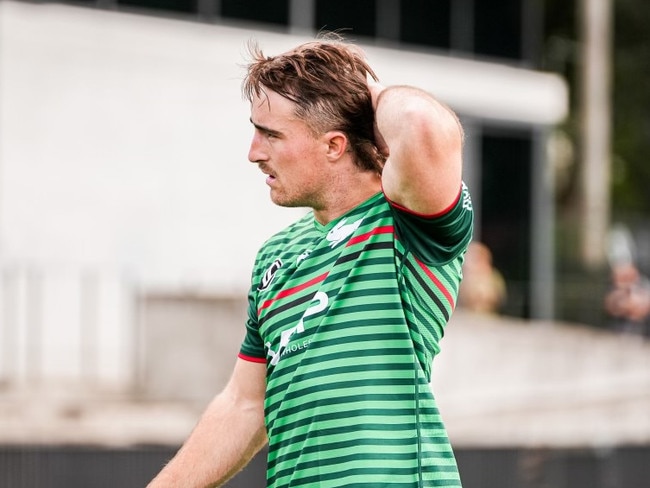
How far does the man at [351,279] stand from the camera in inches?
127

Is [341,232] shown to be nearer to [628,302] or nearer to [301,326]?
[301,326]

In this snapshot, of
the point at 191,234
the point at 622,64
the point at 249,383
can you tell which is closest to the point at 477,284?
the point at 191,234

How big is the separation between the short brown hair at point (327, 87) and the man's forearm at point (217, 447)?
2.65 feet

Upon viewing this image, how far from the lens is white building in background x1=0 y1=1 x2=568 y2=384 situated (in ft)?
47.2

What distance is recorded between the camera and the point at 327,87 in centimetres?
332

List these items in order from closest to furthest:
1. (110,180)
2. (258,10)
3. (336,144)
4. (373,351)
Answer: (373,351), (336,144), (110,180), (258,10)

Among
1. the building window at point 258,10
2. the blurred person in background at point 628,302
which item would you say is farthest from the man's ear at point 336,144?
the blurred person in background at point 628,302

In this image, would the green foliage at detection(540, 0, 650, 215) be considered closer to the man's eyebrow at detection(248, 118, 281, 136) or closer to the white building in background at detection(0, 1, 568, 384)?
the white building in background at detection(0, 1, 568, 384)

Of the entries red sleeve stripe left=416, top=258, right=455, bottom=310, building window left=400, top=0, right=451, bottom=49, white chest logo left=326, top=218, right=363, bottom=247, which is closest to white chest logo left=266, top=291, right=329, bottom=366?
white chest logo left=326, top=218, right=363, bottom=247

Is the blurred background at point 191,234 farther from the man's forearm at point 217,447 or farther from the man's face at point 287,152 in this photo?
the man's face at point 287,152

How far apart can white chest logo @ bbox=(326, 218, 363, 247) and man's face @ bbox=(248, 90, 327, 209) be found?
9 centimetres

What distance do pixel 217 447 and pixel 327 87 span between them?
1.03 meters

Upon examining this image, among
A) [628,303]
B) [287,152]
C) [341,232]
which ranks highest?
[287,152]

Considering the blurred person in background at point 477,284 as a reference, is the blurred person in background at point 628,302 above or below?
below
